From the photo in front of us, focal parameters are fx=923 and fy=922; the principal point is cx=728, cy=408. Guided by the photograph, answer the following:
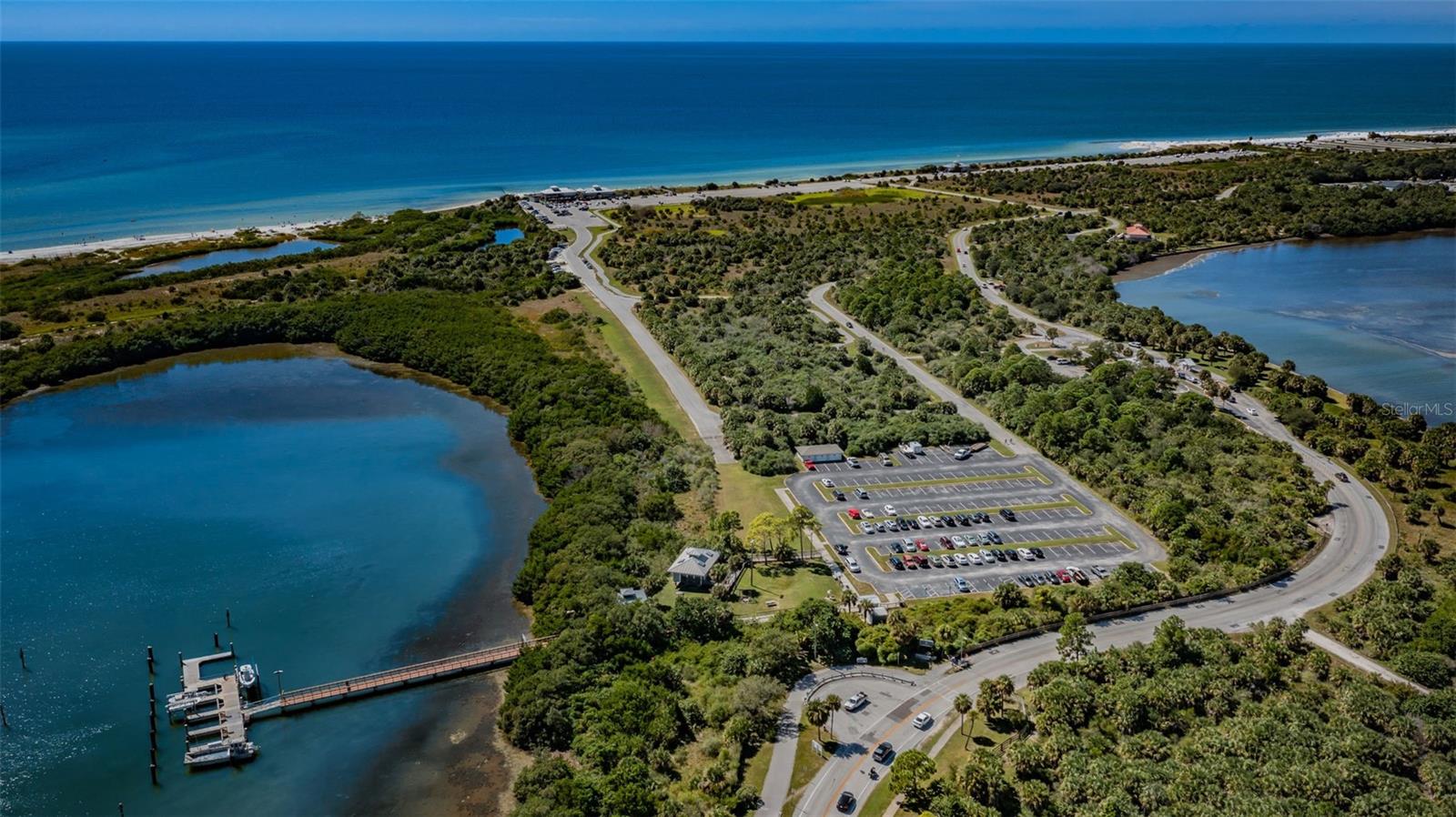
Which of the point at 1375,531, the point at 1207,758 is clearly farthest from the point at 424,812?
the point at 1375,531

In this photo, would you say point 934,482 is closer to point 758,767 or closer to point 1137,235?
point 758,767

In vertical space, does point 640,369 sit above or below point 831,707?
above

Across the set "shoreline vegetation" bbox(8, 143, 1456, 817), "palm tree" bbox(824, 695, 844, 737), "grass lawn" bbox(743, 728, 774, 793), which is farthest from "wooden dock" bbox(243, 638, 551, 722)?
"palm tree" bbox(824, 695, 844, 737)

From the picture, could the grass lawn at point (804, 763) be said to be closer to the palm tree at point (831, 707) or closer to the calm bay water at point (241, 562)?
the palm tree at point (831, 707)

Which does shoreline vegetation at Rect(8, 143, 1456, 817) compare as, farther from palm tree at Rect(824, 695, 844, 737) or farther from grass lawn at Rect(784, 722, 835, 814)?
palm tree at Rect(824, 695, 844, 737)

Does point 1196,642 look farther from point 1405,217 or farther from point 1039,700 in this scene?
point 1405,217

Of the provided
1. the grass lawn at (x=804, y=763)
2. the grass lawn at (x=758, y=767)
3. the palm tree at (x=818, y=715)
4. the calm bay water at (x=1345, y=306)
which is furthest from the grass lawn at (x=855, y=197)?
the grass lawn at (x=758, y=767)

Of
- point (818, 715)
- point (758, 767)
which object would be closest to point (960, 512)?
point (818, 715)
